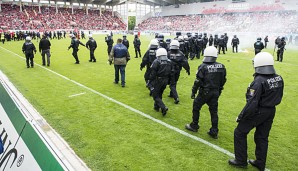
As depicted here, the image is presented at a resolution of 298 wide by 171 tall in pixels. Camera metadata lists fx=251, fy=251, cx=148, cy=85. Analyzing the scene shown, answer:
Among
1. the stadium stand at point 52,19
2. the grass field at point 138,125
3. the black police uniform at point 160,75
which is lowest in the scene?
the grass field at point 138,125

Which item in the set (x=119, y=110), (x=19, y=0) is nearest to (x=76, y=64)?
(x=119, y=110)

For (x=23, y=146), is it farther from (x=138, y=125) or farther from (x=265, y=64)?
(x=265, y=64)

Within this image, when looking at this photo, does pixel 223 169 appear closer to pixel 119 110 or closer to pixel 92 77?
pixel 119 110

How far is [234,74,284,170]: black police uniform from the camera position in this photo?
3.91 metres

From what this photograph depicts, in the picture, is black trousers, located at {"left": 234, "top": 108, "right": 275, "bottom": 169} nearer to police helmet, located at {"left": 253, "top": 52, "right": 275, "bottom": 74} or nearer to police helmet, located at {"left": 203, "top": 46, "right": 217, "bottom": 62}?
police helmet, located at {"left": 253, "top": 52, "right": 275, "bottom": 74}

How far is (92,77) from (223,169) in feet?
28.9

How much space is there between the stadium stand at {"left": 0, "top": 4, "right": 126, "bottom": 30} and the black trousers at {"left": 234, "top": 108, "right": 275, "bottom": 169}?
5322 centimetres

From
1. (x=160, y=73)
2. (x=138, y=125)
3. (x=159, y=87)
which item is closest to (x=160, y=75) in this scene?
(x=160, y=73)

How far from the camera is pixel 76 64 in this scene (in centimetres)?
1571

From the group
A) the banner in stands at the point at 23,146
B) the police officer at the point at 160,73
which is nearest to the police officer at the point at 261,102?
the police officer at the point at 160,73

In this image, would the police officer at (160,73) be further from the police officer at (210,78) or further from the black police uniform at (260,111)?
the black police uniform at (260,111)

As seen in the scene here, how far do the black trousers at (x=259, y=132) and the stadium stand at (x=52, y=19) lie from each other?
53215 mm

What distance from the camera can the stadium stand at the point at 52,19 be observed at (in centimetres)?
5231

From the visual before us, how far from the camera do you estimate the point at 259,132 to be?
4246 millimetres
